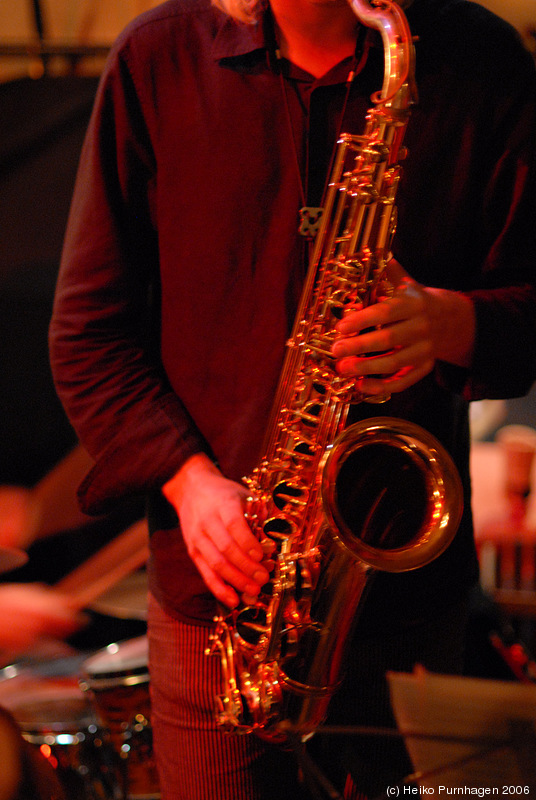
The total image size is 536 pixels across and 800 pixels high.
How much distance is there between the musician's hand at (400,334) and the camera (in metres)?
1.14

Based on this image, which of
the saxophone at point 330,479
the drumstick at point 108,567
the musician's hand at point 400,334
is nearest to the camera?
the musician's hand at point 400,334

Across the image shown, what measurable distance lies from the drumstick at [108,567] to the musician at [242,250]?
171cm

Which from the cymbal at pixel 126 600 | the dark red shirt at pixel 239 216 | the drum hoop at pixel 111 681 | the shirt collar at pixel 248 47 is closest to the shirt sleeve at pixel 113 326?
the dark red shirt at pixel 239 216

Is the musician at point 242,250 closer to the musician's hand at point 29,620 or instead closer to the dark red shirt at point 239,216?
the dark red shirt at point 239,216

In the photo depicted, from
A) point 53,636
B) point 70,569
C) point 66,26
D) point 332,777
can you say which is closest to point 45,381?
point 70,569

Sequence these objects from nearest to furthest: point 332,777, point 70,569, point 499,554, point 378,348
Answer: point 378,348, point 332,777, point 499,554, point 70,569

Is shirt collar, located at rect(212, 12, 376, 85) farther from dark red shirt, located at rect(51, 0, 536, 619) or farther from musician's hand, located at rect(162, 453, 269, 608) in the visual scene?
musician's hand, located at rect(162, 453, 269, 608)

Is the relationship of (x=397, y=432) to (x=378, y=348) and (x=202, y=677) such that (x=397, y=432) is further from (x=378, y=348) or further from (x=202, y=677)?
(x=202, y=677)

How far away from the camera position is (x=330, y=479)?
1.29 m

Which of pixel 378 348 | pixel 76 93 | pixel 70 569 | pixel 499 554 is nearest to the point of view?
pixel 378 348

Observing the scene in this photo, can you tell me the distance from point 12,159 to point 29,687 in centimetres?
Result: 209

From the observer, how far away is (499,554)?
321 cm

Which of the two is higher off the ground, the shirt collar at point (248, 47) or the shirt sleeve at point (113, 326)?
the shirt collar at point (248, 47)

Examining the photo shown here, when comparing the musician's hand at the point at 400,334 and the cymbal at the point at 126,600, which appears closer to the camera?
the musician's hand at the point at 400,334
